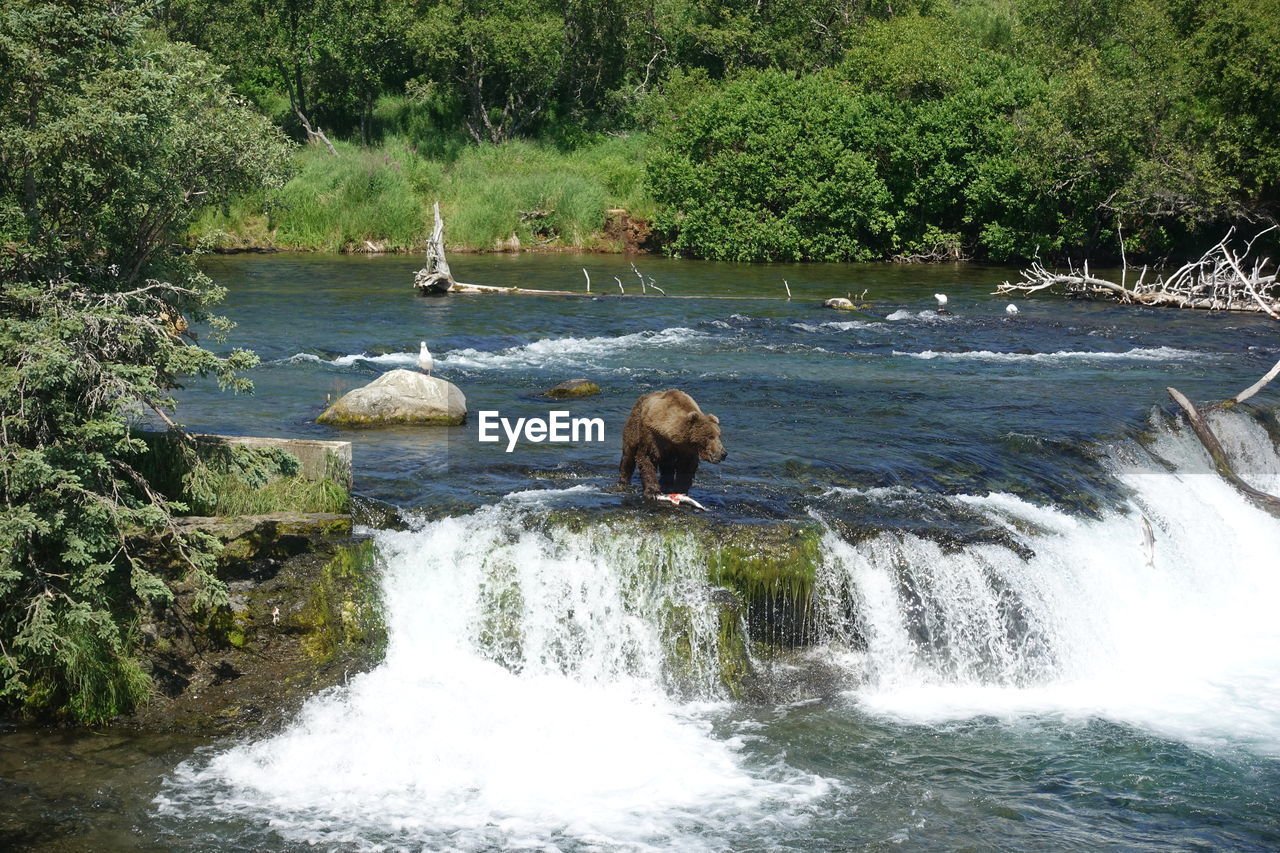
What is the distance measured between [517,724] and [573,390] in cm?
874

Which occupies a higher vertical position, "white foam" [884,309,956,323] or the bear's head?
"white foam" [884,309,956,323]

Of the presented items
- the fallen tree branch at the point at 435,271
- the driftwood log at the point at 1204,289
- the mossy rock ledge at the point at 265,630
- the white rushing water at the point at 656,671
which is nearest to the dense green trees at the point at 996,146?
the driftwood log at the point at 1204,289

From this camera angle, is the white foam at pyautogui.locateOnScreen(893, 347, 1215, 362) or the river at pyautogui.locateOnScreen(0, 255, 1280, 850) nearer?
the river at pyautogui.locateOnScreen(0, 255, 1280, 850)

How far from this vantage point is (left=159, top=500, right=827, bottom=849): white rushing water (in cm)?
873

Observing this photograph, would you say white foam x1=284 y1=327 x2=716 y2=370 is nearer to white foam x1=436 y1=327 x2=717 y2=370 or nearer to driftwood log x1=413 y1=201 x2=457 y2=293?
white foam x1=436 y1=327 x2=717 y2=370

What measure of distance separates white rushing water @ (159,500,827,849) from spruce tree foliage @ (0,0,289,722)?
1.44 m

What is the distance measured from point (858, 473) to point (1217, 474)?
5.21m

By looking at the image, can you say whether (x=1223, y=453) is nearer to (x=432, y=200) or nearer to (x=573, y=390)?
(x=573, y=390)

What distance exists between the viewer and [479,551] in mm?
11664

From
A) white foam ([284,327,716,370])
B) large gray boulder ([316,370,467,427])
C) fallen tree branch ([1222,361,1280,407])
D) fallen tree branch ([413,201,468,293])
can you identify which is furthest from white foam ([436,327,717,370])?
fallen tree branch ([1222,361,1280,407])

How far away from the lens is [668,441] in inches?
481

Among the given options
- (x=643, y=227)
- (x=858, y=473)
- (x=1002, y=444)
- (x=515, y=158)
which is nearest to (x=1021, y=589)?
(x=858, y=473)

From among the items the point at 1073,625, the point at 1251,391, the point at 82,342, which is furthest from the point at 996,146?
the point at 82,342

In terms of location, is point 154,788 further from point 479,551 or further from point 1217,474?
point 1217,474
